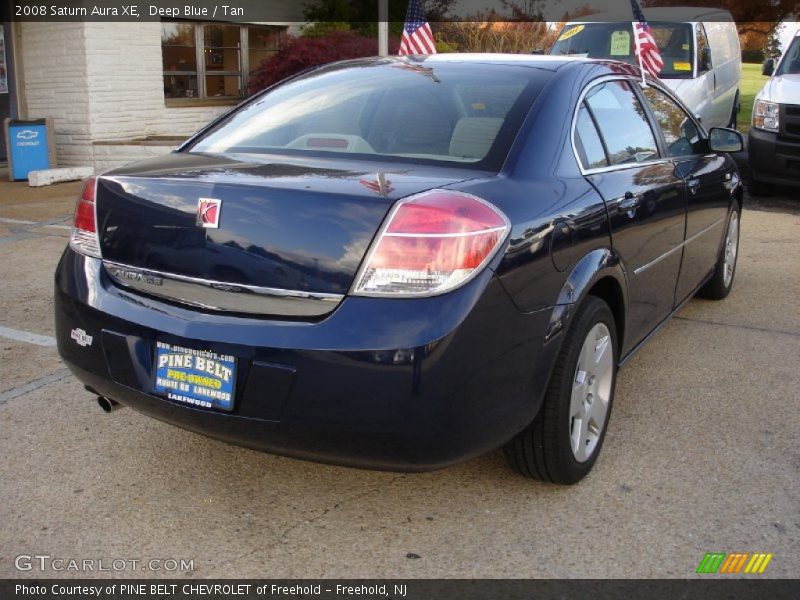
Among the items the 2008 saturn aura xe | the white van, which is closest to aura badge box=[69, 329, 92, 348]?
the 2008 saturn aura xe

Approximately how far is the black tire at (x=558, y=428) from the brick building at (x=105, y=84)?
9907 mm

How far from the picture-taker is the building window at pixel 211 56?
13297mm

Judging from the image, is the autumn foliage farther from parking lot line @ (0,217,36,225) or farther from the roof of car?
the roof of car

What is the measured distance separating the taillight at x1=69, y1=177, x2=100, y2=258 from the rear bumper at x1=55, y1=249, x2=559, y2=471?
0.37 m

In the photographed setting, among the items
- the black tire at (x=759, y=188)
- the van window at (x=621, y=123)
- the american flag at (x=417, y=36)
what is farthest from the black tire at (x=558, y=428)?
the black tire at (x=759, y=188)

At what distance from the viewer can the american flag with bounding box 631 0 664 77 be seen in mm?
7543

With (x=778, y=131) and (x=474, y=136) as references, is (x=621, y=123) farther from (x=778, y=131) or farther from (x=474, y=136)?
(x=778, y=131)

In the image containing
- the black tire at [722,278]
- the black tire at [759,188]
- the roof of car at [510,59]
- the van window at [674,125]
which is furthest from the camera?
the black tire at [759,188]

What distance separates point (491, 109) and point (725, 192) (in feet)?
8.23

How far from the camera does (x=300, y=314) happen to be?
2.61m

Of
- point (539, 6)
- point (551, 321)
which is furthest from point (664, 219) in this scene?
point (539, 6)

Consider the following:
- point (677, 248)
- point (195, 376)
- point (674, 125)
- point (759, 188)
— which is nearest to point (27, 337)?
point (195, 376)

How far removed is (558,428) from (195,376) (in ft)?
4.11

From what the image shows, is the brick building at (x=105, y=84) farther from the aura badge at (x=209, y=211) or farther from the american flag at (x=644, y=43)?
the aura badge at (x=209, y=211)
